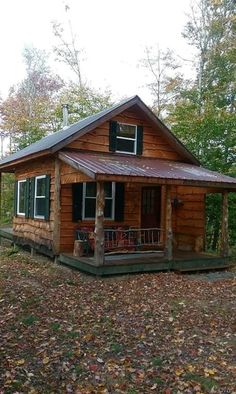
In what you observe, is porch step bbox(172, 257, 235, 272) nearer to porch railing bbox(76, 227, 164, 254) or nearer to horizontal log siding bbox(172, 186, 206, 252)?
porch railing bbox(76, 227, 164, 254)

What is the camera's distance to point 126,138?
1254cm

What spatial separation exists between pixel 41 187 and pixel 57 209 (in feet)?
6.44

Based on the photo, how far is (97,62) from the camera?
3070 cm

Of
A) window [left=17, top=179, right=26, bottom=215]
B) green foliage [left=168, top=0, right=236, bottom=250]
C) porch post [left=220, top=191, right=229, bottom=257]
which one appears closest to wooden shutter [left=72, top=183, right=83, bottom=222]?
window [left=17, top=179, right=26, bottom=215]

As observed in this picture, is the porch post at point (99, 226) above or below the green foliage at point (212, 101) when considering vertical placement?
below

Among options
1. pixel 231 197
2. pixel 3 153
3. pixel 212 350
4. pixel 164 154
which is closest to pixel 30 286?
pixel 212 350

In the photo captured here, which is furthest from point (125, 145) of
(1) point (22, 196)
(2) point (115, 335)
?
(2) point (115, 335)

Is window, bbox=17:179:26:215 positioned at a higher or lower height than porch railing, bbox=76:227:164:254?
higher

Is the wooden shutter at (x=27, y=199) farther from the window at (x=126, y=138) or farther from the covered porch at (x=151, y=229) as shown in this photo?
the window at (x=126, y=138)

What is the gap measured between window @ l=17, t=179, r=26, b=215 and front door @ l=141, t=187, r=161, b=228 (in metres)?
→ 4.46

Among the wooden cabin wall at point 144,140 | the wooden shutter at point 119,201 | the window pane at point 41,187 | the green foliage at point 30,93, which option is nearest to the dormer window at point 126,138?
the wooden cabin wall at point 144,140

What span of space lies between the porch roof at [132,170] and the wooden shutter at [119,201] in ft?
3.21

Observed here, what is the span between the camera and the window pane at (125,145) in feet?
40.7

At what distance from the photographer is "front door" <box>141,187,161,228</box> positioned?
1325 cm
